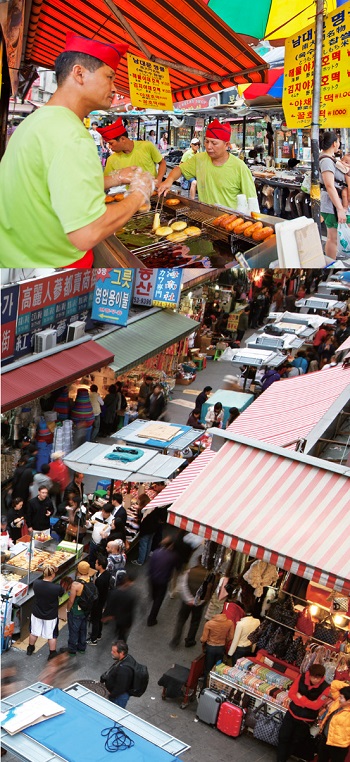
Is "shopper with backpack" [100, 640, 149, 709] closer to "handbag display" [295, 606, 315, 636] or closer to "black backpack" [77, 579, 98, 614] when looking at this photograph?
"black backpack" [77, 579, 98, 614]

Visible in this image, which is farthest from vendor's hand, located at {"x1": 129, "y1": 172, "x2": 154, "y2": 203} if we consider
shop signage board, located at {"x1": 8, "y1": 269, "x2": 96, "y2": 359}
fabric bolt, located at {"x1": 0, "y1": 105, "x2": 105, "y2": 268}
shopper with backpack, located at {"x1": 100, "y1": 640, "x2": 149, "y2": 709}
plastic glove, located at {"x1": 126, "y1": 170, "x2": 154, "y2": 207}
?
shopper with backpack, located at {"x1": 100, "y1": 640, "x2": 149, "y2": 709}

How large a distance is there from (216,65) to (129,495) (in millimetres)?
1769

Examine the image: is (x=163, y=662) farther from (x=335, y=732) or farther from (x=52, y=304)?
(x=52, y=304)

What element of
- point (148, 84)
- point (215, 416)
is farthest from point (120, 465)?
point (148, 84)

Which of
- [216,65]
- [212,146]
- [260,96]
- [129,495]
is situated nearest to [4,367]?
[129,495]

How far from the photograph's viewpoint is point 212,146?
3.61 m

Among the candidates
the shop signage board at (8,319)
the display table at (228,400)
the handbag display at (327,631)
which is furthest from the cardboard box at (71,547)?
the handbag display at (327,631)

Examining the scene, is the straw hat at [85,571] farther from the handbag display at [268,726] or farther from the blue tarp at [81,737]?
the handbag display at [268,726]

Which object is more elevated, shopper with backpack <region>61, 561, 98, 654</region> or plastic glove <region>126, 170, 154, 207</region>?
plastic glove <region>126, 170, 154, 207</region>

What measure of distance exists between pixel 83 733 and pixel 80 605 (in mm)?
690

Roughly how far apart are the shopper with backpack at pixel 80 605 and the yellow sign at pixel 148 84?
181cm

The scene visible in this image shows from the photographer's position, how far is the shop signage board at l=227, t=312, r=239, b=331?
11.2ft

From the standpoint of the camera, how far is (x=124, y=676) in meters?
3.58

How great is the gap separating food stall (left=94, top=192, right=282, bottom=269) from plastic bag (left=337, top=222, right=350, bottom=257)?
0.28 metres
